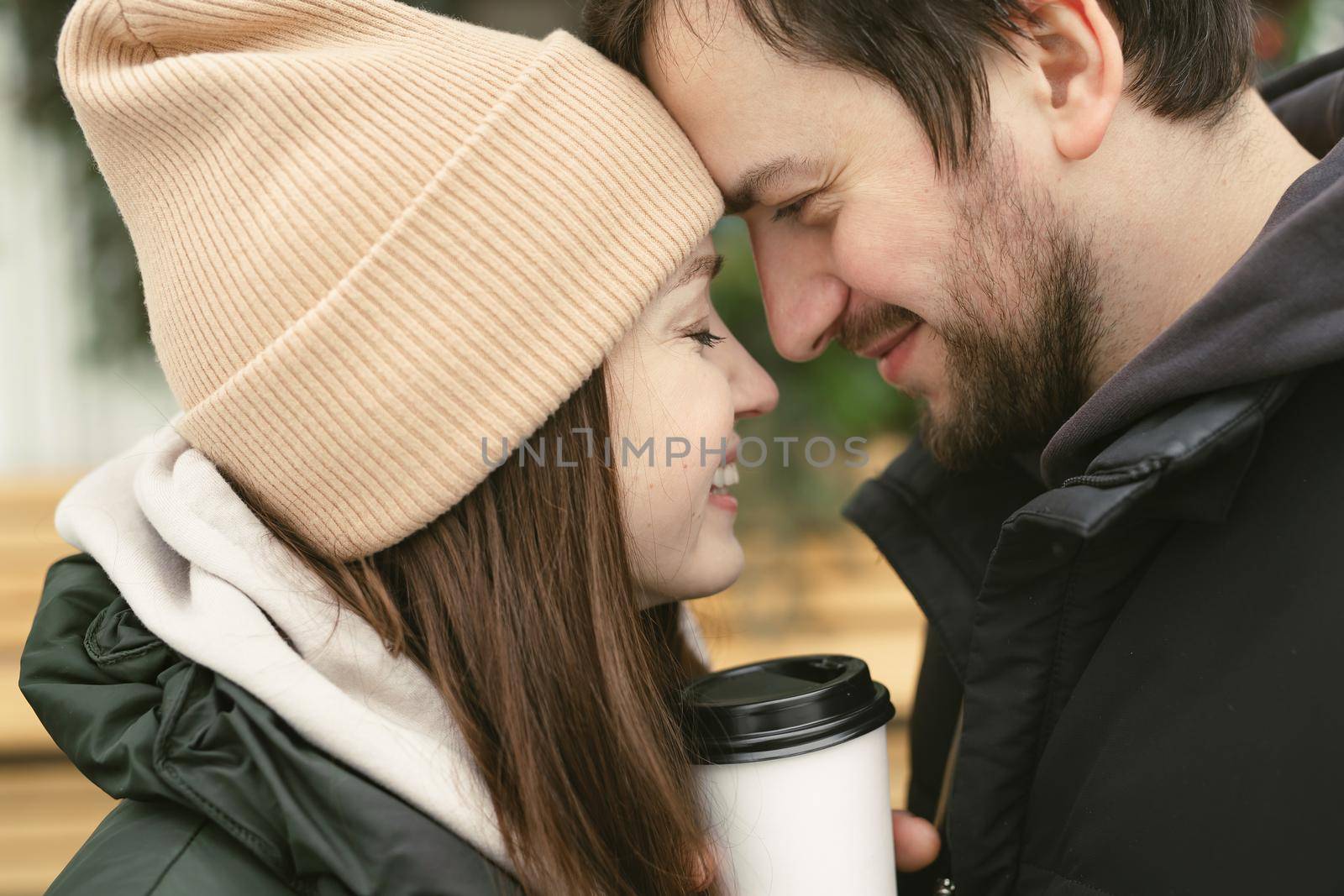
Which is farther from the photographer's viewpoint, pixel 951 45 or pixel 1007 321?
pixel 1007 321

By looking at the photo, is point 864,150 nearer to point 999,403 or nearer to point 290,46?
point 999,403

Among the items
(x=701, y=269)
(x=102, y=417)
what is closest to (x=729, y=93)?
(x=701, y=269)

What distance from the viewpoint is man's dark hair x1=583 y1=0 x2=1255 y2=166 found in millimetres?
1403

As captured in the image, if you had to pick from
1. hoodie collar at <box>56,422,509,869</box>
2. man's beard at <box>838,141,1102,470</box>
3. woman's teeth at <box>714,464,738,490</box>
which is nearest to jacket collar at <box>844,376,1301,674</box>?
man's beard at <box>838,141,1102,470</box>

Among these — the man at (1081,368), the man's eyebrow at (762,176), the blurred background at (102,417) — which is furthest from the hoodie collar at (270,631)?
the blurred background at (102,417)

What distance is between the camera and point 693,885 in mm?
1228

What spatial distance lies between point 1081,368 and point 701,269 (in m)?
0.62

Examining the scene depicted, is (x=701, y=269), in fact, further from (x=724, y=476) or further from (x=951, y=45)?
(x=951, y=45)

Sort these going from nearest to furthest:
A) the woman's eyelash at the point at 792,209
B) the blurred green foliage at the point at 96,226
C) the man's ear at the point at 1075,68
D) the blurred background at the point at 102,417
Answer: the man's ear at the point at 1075,68 < the woman's eyelash at the point at 792,209 < the blurred background at the point at 102,417 < the blurred green foliage at the point at 96,226

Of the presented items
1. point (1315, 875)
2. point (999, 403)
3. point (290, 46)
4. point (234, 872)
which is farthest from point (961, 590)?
point (290, 46)

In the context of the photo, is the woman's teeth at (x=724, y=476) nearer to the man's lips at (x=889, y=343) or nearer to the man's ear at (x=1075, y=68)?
the man's lips at (x=889, y=343)

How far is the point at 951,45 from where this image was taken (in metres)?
1.41

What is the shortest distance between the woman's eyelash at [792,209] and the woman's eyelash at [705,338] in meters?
0.23

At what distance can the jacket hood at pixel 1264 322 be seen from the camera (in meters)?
1.10
